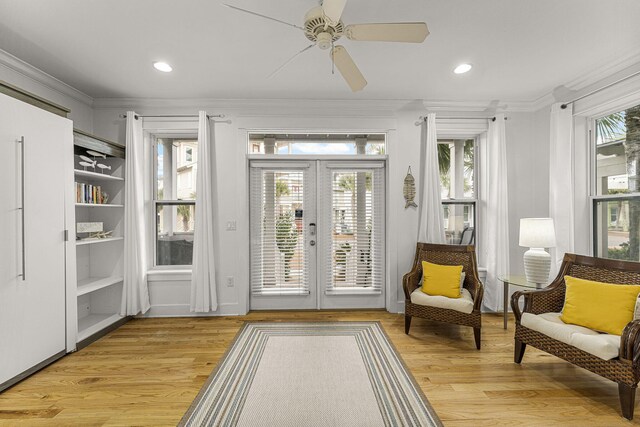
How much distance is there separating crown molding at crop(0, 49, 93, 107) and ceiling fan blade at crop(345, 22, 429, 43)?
3013 mm

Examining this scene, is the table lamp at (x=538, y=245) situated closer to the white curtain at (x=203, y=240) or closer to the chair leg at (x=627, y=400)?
the chair leg at (x=627, y=400)

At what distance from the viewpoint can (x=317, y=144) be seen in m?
4.04

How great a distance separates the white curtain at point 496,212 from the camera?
12.3ft

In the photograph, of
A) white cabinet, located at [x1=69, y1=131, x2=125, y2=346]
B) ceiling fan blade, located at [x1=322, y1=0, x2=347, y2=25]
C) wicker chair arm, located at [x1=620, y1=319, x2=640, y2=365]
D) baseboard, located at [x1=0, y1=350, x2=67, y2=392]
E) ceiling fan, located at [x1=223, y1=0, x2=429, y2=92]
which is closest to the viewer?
ceiling fan blade, located at [x1=322, y1=0, x2=347, y2=25]

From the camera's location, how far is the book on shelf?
3.17 meters

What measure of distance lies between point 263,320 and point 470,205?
3.05 m

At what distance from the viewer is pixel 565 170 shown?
3373 millimetres

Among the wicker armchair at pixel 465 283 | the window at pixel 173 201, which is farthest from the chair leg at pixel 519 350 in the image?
the window at pixel 173 201

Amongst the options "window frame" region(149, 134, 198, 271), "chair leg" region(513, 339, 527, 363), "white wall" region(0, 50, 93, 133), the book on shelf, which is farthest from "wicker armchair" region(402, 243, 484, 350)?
"white wall" region(0, 50, 93, 133)

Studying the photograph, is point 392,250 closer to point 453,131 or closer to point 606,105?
point 453,131

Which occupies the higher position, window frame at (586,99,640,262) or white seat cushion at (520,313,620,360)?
window frame at (586,99,640,262)

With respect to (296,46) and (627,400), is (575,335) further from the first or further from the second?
(296,46)

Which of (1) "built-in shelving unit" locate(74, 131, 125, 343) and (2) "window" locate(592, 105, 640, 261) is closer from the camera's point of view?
(2) "window" locate(592, 105, 640, 261)

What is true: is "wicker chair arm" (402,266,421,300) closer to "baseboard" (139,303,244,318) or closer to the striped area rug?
the striped area rug
